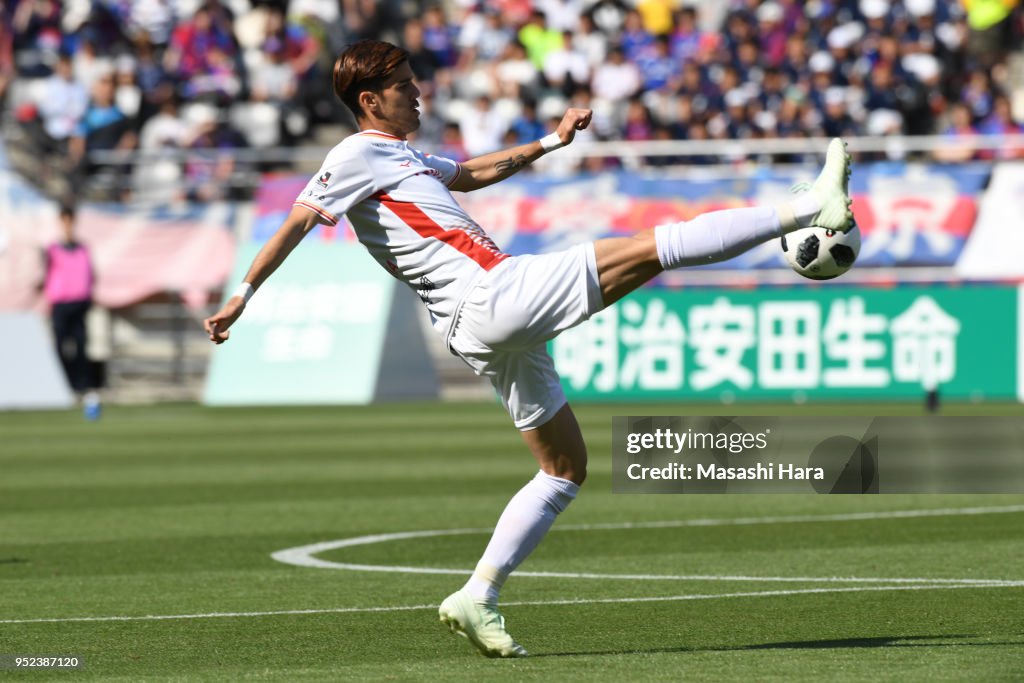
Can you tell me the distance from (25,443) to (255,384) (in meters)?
6.10

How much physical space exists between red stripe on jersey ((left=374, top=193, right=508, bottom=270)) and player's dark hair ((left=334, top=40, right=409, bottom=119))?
39 centimetres

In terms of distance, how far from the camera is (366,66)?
679cm

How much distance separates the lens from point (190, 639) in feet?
22.9

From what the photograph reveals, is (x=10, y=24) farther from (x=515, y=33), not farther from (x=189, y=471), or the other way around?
(x=189, y=471)

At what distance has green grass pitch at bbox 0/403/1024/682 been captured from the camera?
6348mm

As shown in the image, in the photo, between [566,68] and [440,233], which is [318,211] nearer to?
[440,233]

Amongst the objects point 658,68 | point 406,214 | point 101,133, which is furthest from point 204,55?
point 406,214

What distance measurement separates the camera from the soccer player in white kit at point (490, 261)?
6309 millimetres

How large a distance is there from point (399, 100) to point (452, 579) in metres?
2.84

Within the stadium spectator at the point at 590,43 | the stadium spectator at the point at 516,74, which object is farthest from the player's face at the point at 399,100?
the stadium spectator at the point at 590,43

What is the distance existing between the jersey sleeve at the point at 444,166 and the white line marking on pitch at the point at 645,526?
2437 mm

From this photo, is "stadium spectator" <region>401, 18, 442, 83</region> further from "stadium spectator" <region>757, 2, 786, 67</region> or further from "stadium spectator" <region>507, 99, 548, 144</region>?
"stadium spectator" <region>757, 2, 786, 67</region>

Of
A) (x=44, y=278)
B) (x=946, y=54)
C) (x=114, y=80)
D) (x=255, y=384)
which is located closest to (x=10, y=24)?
(x=114, y=80)

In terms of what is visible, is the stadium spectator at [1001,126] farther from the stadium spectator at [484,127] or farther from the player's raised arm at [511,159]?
the player's raised arm at [511,159]
